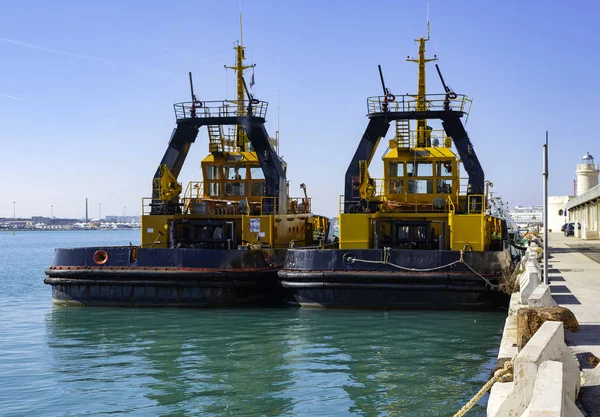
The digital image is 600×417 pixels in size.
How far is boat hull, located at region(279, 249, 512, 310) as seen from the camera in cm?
1739

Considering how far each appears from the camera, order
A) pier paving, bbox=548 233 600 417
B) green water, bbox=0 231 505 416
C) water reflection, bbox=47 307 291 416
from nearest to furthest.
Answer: pier paving, bbox=548 233 600 417 < green water, bbox=0 231 505 416 < water reflection, bbox=47 307 291 416

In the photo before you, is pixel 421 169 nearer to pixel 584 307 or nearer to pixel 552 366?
pixel 584 307

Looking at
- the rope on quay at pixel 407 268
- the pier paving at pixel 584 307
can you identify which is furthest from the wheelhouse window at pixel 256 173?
the pier paving at pixel 584 307

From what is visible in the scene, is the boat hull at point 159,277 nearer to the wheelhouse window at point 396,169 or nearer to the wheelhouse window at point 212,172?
the wheelhouse window at point 396,169

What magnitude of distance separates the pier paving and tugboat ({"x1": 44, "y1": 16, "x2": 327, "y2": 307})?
7.44 metres

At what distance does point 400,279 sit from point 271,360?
19.2 feet

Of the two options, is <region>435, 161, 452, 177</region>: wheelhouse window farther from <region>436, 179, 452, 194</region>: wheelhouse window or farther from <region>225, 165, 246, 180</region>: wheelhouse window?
<region>225, 165, 246, 180</region>: wheelhouse window

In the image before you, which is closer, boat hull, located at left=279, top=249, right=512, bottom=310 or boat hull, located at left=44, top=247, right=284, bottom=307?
boat hull, located at left=279, top=249, right=512, bottom=310

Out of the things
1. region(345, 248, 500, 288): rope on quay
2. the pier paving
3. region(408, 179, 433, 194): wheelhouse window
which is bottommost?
the pier paving

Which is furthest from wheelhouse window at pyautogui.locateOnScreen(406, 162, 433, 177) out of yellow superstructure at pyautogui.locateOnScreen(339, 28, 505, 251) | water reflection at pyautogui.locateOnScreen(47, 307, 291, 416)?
water reflection at pyautogui.locateOnScreen(47, 307, 291, 416)

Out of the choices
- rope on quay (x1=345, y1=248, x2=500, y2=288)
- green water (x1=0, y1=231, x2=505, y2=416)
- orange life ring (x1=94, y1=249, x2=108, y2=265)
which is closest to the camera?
green water (x1=0, y1=231, x2=505, y2=416)

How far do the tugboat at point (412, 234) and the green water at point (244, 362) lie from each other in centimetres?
56

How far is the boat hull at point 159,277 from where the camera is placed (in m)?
18.5

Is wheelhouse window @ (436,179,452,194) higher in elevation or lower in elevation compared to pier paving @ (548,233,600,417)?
higher
